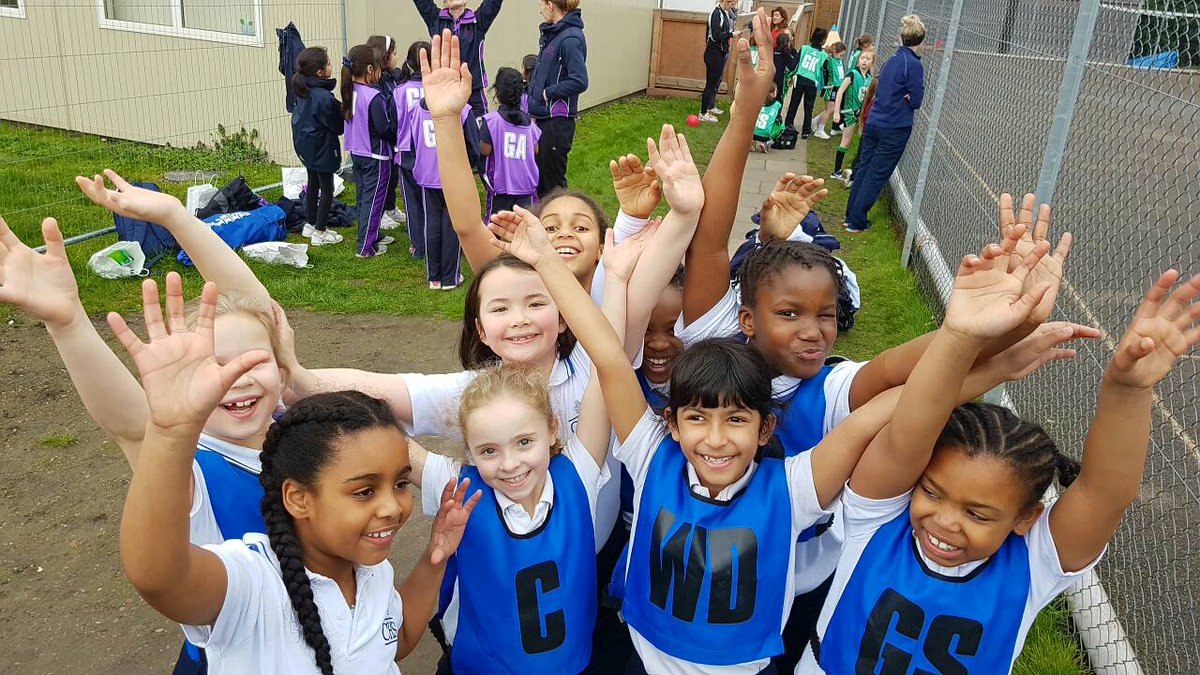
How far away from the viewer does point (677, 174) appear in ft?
7.54

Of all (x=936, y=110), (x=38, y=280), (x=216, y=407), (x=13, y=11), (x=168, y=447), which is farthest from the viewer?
(x=13, y=11)

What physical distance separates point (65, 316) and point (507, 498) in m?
0.98

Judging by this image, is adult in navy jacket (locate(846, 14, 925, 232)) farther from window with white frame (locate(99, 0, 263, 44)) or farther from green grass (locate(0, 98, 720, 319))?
window with white frame (locate(99, 0, 263, 44))

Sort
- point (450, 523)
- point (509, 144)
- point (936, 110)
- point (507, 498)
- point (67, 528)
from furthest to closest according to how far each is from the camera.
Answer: point (936, 110) < point (509, 144) < point (67, 528) < point (507, 498) < point (450, 523)

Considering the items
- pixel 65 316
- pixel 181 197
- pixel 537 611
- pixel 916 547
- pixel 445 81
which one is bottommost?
pixel 181 197

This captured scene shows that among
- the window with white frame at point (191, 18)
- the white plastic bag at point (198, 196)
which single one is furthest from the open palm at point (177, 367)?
the window with white frame at point (191, 18)

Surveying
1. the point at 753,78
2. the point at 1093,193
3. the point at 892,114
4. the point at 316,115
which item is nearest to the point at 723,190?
the point at 753,78

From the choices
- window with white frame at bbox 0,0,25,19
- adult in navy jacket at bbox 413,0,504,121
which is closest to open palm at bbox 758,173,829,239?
adult in navy jacket at bbox 413,0,504,121

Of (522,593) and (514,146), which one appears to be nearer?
(522,593)

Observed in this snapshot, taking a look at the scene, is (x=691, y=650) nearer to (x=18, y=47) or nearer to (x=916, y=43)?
(x=916, y=43)

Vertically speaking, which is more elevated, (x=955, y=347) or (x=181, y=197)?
(x=955, y=347)

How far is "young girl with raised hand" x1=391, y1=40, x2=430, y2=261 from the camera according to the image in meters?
6.55

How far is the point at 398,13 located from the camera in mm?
8789

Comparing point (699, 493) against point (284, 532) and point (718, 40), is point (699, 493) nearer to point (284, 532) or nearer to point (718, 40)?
point (284, 532)
